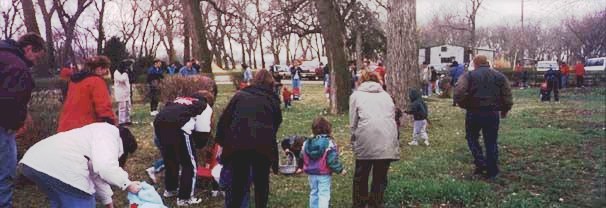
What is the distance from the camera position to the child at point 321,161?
6.32 metres

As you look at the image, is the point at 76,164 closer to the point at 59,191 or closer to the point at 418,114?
the point at 59,191

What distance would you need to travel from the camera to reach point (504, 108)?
8.34 m

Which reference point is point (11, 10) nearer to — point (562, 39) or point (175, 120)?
point (175, 120)

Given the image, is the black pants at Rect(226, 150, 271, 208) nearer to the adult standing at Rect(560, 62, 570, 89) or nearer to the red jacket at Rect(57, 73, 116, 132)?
the red jacket at Rect(57, 73, 116, 132)

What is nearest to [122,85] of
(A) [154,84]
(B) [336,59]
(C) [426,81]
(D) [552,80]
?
(A) [154,84]

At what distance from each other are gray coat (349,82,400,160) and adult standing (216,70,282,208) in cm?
99

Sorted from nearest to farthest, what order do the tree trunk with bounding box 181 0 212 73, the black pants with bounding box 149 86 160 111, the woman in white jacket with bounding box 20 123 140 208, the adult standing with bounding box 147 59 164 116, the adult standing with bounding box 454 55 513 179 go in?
the woman in white jacket with bounding box 20 123 140 208 → the adult standing with bounding box 454 55 513 179 → the black pants with bounding box 149 86 160 111 → the adult standing with bounding box 147 59 164 116 → the tree trunk with bounding box 181 0 212 73

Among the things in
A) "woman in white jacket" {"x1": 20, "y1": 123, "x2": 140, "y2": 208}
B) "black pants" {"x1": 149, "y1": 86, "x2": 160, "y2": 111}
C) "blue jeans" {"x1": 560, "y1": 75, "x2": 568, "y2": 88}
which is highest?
"woman in white jacket" {"x1": 20, "y1": 123, "x2": 140, "y2": 208}

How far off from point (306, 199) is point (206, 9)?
182 ft

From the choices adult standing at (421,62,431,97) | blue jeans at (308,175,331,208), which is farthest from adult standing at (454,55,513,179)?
adult standing at (421,62,431,97)

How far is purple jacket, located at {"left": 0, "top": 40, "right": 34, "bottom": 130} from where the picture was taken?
208 inches

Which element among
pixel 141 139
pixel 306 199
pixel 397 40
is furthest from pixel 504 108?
pixel 141 139

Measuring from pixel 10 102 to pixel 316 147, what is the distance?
2984 mm

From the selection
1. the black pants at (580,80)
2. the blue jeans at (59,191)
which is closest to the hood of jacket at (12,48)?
the blue jeans at (59,191)
